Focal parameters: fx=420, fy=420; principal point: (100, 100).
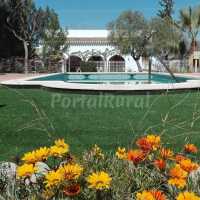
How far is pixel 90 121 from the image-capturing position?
7059mm

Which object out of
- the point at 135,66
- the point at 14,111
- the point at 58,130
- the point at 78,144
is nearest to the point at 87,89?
the point at 14,111

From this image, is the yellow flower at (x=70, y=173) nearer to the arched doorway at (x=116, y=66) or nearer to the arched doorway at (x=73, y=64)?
the arched doorway at (x=73, y=64)

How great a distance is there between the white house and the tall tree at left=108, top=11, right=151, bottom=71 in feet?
3.37

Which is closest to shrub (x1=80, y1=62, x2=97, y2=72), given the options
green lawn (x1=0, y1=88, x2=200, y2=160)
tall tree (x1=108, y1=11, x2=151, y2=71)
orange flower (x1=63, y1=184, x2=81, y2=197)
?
tall tree (x1=108, y1=11, x2=151, y2=71)

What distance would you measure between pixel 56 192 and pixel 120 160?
537 mm

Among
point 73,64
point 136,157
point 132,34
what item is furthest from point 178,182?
point 132,34

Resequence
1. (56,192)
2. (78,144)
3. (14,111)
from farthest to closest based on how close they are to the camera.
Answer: (14,111) → (78,144) → (56,192)

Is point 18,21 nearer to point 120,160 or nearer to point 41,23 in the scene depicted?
point 41,23

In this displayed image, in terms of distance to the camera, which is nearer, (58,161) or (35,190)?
(35,190)

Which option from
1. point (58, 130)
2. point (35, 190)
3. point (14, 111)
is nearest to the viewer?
point (35, 190)

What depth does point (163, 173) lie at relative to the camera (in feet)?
5.45

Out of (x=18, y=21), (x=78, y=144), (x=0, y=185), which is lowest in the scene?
(x=78, y=144)

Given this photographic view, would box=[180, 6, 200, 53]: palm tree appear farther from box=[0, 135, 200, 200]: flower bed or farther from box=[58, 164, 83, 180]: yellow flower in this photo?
box=[58, 164, 83, 180]: yellow flower

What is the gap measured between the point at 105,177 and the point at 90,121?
5743 millimetres
